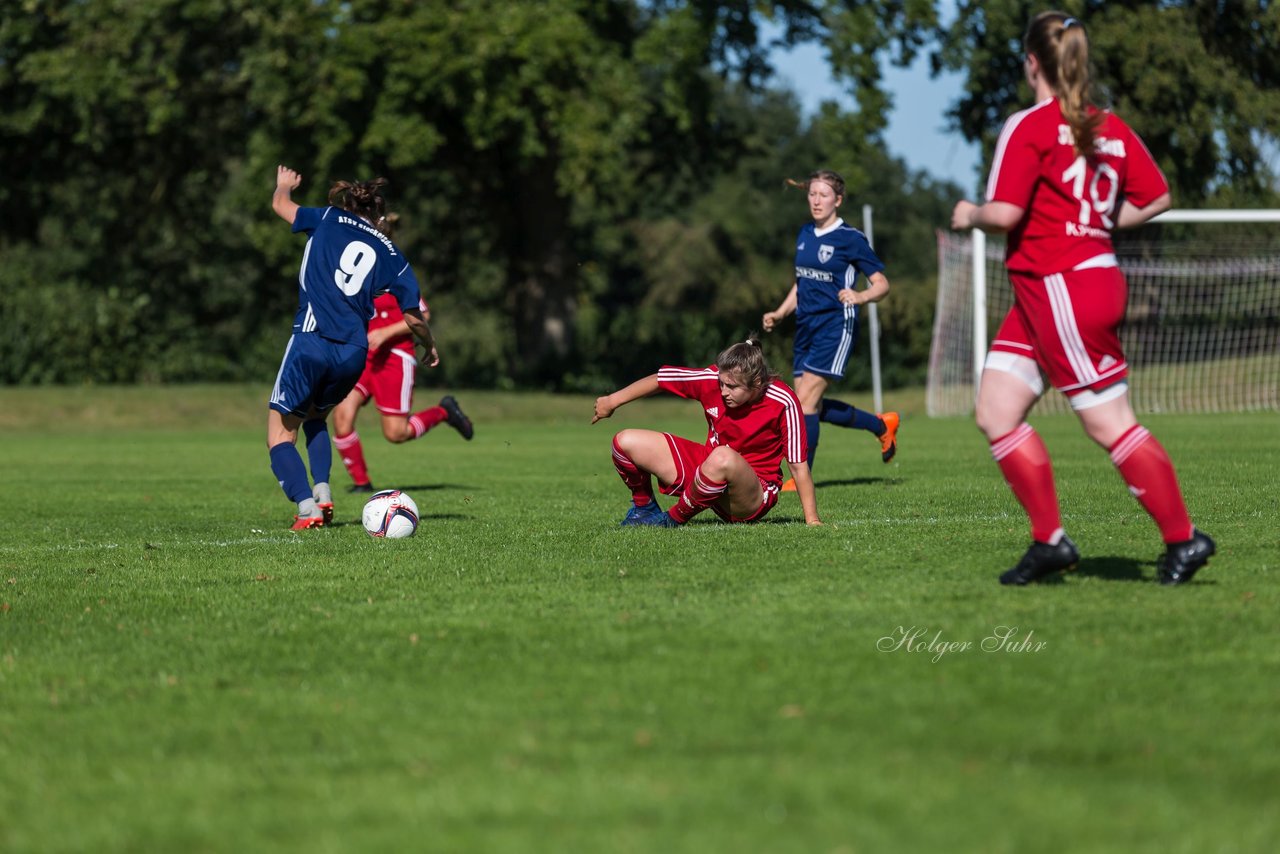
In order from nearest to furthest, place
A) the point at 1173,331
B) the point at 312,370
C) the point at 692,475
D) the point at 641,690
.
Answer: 1. the point at 641,690
2. the point at 692,475
3. the point at 312,370
4. the point at 1173,331

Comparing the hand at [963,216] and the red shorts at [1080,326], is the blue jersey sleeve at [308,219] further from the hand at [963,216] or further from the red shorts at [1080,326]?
the red shorts at [1080,326]

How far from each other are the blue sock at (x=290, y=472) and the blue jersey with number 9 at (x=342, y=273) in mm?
687

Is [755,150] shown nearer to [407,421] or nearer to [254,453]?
[254,453]

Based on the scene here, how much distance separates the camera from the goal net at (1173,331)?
26.9 m

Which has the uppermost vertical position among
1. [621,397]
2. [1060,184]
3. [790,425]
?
[1060,184]

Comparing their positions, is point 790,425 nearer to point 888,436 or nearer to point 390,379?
point 888,436

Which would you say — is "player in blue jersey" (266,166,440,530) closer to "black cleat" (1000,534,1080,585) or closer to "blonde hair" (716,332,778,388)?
"blonde hair" (716,332,778,388)

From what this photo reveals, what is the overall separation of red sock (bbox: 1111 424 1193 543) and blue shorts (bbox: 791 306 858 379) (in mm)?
5754

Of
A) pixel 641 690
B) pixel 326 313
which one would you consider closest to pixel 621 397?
pixel 326 313

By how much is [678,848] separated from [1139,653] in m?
2.15

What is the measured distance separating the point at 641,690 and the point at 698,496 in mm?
3960

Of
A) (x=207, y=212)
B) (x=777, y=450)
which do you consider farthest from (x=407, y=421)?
(x=207, y=212)

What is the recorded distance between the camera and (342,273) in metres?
8.92

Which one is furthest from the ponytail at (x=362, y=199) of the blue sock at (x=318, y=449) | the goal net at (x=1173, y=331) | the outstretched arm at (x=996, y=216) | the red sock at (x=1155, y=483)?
the goal net at (x=1173, y=331)
